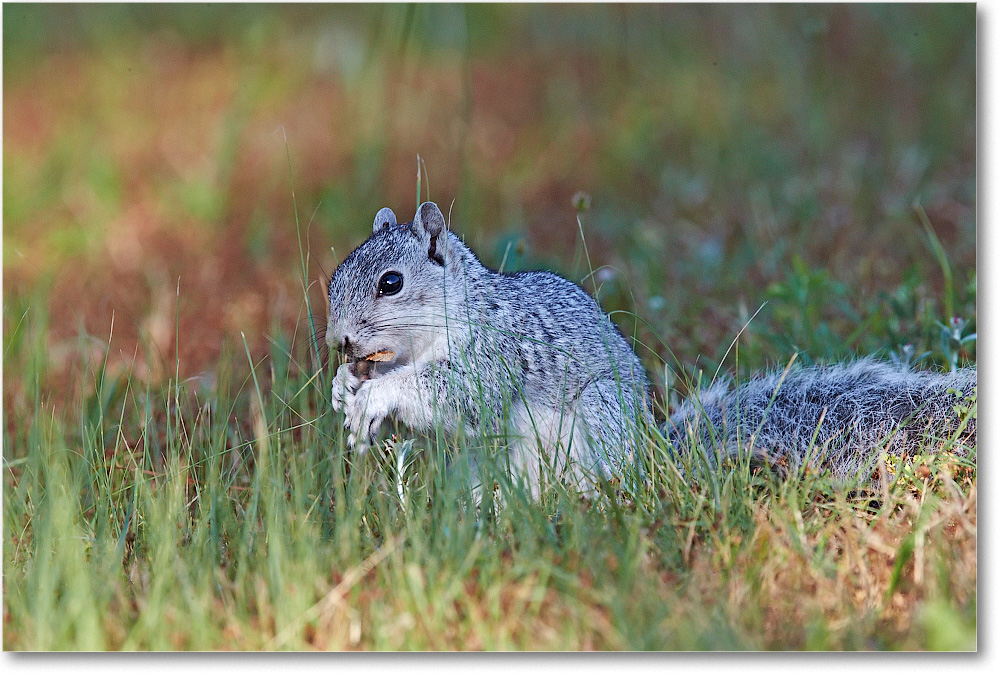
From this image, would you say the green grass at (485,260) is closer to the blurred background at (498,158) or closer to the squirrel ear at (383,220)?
the blurred background at (498,158)

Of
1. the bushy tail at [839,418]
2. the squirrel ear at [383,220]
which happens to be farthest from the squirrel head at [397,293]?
the bushy tail at [839,418]

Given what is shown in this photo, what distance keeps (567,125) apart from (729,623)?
2.95 metres

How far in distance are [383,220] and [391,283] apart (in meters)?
0.28

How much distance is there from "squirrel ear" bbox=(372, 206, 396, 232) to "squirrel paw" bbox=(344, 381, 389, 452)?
0.44 metres

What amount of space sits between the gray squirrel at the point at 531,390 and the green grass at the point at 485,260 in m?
0.11

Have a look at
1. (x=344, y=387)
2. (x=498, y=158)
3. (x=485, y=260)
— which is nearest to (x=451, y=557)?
(x=344, y=387)

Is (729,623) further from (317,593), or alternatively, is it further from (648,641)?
(317,593)

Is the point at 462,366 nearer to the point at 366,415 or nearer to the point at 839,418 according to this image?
the point at 366,415

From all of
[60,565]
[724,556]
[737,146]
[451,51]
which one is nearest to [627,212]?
[737,146]

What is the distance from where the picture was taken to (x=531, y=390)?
7.84 ft

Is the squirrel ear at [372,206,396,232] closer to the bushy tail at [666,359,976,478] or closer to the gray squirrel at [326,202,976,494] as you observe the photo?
the gray squirrel at [326,202,976,494]

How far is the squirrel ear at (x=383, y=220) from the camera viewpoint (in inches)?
99.7

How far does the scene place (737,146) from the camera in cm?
419

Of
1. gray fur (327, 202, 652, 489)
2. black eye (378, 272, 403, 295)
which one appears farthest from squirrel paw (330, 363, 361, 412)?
black eye (378, 272, 403, 295)
